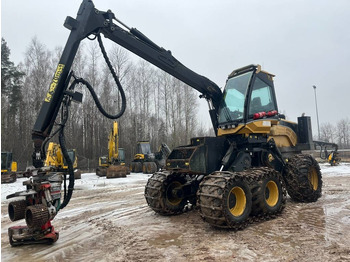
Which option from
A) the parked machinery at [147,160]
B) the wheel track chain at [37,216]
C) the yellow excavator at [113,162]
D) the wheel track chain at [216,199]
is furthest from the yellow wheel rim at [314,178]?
the yellow excavator at [113,162]

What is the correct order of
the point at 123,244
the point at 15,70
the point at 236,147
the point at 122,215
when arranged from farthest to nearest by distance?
the point at 15,70, the point at 122,215, the point at 236,147, the point at 123,244

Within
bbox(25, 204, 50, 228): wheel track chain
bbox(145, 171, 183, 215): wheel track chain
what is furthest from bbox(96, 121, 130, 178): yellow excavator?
bbox(25, 204, 50, 228): wheel track chain

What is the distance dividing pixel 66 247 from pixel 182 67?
4313 mm

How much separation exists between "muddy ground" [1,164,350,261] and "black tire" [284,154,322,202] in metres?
0.49

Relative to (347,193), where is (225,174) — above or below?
above

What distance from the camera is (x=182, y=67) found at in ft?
20.8

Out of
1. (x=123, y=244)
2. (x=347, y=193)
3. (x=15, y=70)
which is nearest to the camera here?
(x=123, y=244)

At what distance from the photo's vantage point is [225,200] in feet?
15.0

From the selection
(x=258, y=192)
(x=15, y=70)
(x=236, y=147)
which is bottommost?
(x=258, y=192)

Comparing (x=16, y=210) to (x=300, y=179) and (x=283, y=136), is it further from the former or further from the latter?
(x=283, y=136)

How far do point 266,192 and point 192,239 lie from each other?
2.09 metres

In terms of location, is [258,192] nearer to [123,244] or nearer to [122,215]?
[123,244]

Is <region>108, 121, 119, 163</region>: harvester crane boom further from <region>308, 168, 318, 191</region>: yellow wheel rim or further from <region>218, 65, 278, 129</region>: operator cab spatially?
<region>308, 168, 318, 191</region>: yellow wheel rim

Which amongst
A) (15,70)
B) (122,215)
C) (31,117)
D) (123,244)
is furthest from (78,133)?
(123,244)
